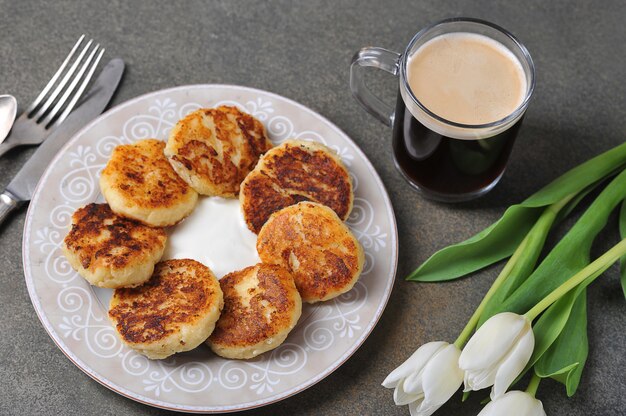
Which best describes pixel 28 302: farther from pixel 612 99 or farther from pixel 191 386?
pixel 612 99

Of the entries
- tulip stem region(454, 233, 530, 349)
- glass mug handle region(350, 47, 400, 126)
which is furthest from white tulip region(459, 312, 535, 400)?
glass mug handle region(350, 47, 400, 126)

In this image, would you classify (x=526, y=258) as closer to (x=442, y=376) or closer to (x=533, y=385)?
(x=533, y=385)

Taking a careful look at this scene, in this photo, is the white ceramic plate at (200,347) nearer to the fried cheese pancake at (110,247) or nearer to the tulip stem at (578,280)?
the fried cheese pancake at (110,247)

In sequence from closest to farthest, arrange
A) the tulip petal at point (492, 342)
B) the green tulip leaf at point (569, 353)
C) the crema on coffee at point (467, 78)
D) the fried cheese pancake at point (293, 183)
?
1. the tulip petal at point (492, 342)
2. the green tulip leaf at point (569, 353)
3. the crema on coffee at point (467, 78)
4. the fried cheese pancake at point (293, 183)

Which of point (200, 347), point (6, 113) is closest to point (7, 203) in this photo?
point (6, 113)

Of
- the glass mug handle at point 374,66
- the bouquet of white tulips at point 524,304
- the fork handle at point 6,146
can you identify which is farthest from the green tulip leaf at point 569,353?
the fork handle at point 6,146
